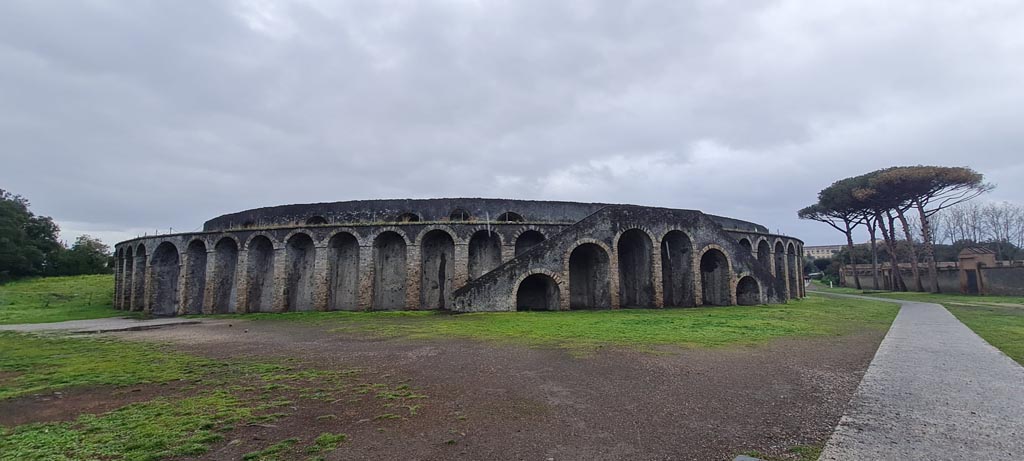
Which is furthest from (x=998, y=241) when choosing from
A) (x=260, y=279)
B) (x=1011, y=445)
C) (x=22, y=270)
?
(x=22, y=270)

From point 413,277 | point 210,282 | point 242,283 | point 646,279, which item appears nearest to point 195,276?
point 210,282

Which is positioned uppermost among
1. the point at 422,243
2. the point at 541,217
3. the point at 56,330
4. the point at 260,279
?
the point at 541,217

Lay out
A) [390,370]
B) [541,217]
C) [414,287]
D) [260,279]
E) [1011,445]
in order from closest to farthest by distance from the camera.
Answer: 1. [1011,445]
2. [390,370]
3. [414,287]
4. [260,279]
5. [541,217]

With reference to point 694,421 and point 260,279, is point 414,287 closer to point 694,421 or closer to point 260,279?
point 260,279

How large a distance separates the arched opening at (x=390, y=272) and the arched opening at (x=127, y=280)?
1721cm

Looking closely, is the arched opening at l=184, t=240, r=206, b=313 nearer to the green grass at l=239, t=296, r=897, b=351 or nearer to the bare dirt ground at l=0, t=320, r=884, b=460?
the green grass at l=239, t=296, r=897, b=351

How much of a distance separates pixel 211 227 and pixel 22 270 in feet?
78.5

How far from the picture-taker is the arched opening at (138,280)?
1000 inches

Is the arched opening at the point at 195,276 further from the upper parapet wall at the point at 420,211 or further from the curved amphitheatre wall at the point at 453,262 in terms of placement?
the upper parapet wall at the point at 420,211

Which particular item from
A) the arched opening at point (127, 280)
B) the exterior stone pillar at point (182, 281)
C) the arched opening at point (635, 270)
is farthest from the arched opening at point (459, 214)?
the arched opening at point (127, 280)

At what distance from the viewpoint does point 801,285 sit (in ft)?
103

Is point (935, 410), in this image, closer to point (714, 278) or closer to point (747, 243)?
point (714, 278)

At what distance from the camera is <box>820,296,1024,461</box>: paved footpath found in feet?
11.2

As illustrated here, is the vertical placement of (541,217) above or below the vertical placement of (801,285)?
above
